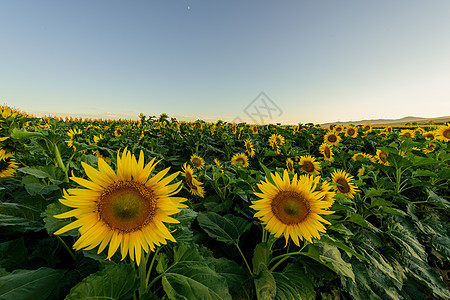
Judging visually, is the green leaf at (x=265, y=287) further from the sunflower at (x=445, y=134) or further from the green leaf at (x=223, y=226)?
the sunflower at (x=445, y=134)

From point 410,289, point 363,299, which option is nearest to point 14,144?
point 363,299

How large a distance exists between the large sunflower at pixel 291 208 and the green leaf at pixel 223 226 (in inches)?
12.6

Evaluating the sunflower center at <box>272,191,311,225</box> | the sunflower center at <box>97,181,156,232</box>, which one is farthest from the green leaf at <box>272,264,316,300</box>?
the sunflower center at <box>97,181,156,232</box>

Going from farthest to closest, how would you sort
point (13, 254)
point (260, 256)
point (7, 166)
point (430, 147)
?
point (430, 147)
point (7, 166)
point (260, 256)
point (13, 254)

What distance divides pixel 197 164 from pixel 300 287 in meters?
2.65

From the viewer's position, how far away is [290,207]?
1565 mm

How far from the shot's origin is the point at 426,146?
5.86 m

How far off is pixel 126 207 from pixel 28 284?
54 cm

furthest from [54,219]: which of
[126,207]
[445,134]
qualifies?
[445,134]

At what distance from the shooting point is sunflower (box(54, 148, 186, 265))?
1030 millimetres

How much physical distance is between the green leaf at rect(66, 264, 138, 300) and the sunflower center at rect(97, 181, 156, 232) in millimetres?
191

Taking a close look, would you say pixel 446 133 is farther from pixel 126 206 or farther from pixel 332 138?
pixel 126 206

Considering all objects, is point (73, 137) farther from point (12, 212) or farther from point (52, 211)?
point (52, 211)

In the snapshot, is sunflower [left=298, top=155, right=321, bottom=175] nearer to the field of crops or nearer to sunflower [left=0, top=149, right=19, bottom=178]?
the field of crops
